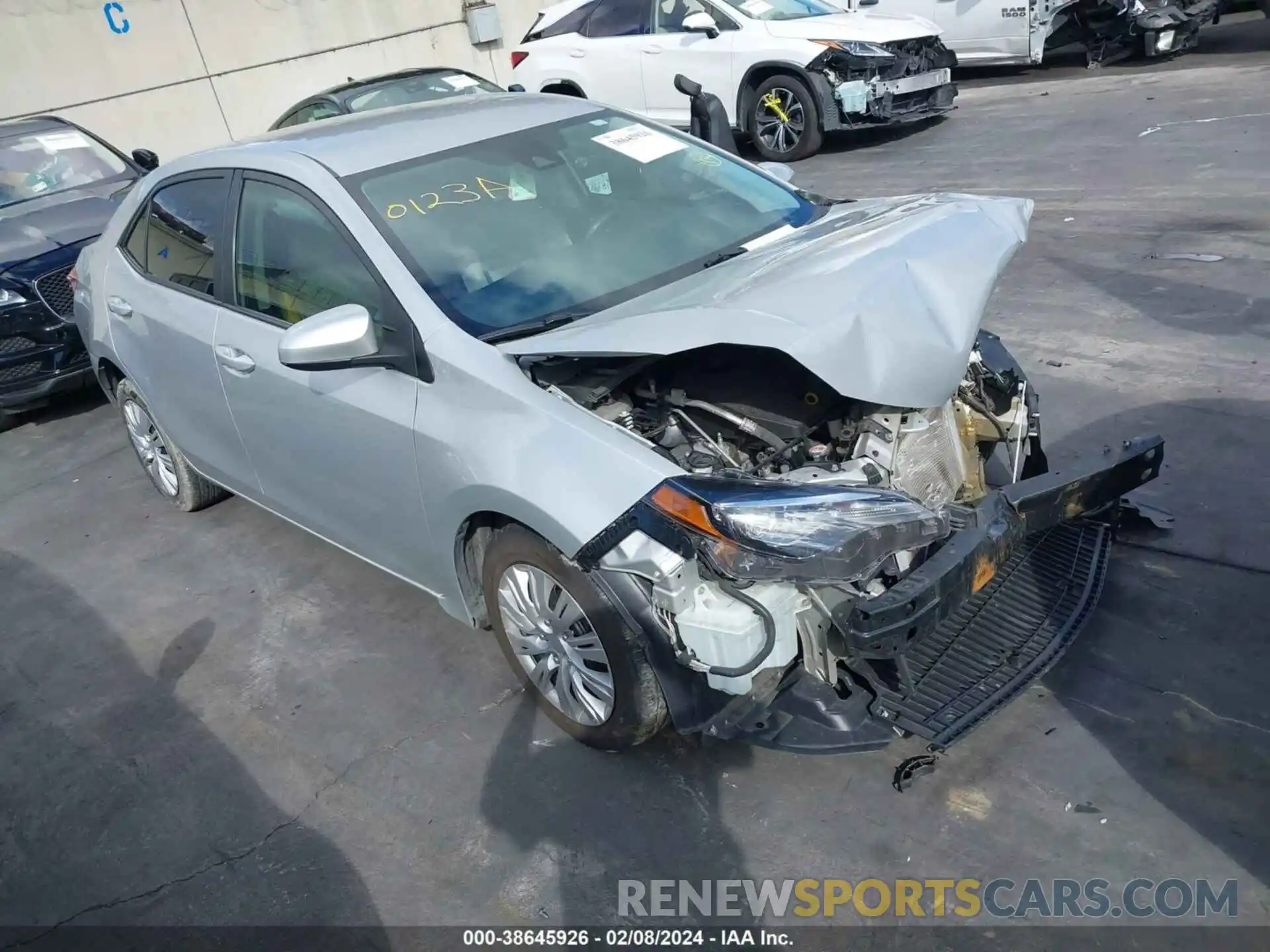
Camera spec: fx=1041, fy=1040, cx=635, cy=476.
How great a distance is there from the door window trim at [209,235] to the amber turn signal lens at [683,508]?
2.30 m

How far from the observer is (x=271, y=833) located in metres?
3.23

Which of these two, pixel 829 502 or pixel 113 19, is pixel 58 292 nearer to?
pixel 829 502

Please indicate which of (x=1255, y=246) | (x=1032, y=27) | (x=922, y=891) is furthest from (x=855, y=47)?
(x=922, y=891)

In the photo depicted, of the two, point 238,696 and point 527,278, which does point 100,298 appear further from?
point 527,278

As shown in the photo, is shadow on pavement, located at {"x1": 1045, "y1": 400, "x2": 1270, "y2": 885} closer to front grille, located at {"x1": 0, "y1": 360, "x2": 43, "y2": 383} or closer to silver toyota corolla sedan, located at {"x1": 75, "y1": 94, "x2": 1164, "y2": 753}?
silver toyota corolla sedan, located at {"x1": 75, "y1": 94, "x2": 1164, "y2": 753}

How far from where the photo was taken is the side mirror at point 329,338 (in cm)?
308

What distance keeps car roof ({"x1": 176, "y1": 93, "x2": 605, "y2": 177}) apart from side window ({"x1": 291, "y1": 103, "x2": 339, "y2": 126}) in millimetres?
6161

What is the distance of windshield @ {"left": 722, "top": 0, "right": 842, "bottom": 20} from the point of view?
10.3 meters

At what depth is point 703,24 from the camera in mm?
10328

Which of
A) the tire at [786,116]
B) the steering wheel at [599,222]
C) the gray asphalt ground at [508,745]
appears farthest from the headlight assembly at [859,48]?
the steering wheel at [599,222]

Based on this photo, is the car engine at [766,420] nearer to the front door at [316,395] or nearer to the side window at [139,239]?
the front door at [316,395]

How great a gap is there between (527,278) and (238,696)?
1.93m

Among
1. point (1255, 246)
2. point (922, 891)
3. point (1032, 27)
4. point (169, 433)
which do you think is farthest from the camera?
point (1032, 27)

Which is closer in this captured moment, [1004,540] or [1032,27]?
[1004,540]
